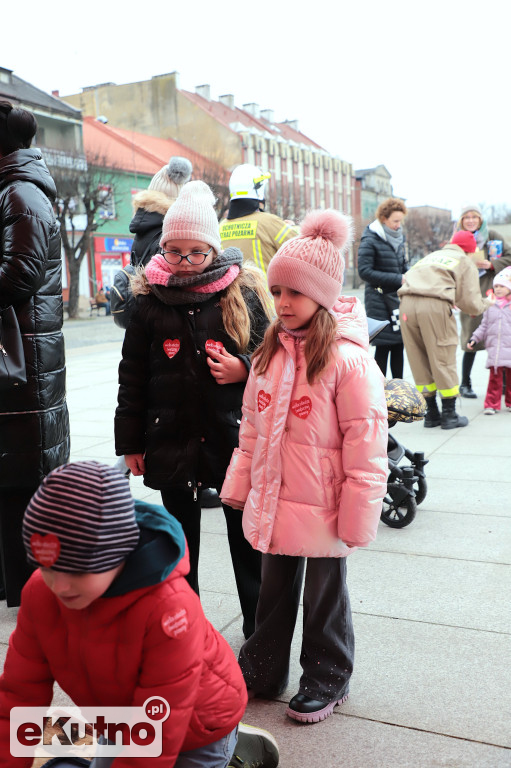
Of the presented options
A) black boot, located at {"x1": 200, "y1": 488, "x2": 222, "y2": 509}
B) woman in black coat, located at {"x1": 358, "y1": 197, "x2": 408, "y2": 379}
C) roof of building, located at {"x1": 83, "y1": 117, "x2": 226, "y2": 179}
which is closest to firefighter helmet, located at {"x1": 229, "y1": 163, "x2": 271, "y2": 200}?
black boot, located at {"x1": 200, "y1": 488, "x2": 222, "y2": 509}

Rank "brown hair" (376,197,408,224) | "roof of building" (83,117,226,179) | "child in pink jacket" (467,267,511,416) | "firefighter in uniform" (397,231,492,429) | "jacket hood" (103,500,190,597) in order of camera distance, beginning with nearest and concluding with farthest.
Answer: "jacket hood" (103,500,190,597) → "firefighter in uniform" (397,231,492,429) → "brown hair" (376,197,408,224) → "child in pink jacket" (467,267,511,416) → "roof of building" (83,117,226,179)

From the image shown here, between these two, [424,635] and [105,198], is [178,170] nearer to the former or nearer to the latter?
[424,635]

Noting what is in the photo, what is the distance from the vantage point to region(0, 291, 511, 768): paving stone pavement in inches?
96.8

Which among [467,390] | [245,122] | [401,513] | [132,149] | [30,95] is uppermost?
[245,122]

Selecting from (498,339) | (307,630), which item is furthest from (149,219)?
(498,339)

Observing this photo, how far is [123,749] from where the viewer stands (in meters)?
1.72

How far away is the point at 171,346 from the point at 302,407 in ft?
2.09

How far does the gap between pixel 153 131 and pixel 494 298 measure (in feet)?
173

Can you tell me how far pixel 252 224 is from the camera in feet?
16.4

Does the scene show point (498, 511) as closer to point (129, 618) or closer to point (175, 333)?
point (175, 333)

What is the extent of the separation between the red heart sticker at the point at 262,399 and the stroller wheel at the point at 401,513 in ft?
6.82

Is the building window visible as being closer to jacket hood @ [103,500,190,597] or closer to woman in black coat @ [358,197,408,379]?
woman in black coat @ [358,197,408,379]

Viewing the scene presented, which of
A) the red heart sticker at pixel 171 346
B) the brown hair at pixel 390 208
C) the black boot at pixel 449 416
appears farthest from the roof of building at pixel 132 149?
the red heart sticker at pixel 171 346

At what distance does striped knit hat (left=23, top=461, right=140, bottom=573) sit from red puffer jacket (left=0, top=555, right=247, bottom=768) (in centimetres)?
18
